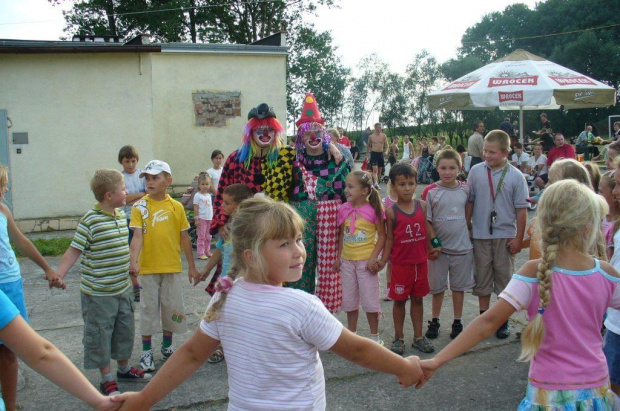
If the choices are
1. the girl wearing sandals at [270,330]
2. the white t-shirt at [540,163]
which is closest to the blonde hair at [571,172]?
the girl wearing sandals at [270,330]

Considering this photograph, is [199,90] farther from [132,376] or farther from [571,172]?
[571,172]

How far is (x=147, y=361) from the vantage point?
468 cm

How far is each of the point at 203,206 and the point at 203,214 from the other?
0.14 m

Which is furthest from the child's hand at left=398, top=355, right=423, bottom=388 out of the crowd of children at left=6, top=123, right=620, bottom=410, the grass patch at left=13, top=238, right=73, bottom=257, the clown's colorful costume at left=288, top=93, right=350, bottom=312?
the grass patch at left=13, top=238, right=73, bottom=257

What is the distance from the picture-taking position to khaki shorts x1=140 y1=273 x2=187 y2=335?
4.77m

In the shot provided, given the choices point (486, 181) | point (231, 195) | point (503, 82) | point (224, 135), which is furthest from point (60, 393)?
point (224, 135)

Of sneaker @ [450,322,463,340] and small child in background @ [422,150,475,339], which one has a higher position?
small child in background @ [422,150,475,339]

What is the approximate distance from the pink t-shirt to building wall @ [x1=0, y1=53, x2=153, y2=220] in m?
12.1

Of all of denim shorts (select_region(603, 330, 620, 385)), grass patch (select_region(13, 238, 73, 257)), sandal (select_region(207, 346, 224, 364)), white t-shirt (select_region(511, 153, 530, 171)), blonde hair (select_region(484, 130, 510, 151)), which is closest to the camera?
denim shorts (select_region(603, 330, 620, 385))

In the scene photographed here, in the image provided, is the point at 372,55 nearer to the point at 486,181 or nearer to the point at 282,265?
the point at 486,181

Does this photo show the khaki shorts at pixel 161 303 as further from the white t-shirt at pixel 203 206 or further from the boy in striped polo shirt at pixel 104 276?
the white t-shirt at pixel 203 206

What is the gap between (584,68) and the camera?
42.7 m

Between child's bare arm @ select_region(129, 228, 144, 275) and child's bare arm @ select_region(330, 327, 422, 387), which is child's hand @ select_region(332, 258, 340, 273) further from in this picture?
child's bare arm @ select_region(330, 327, 422, 387)

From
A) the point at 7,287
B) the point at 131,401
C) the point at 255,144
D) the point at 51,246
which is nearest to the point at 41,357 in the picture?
the point at 131,401
